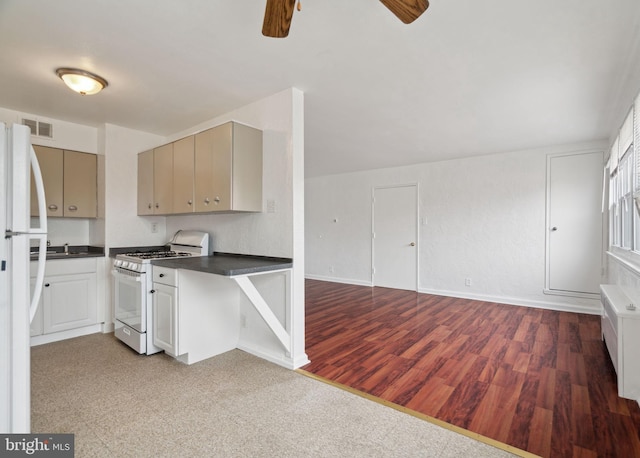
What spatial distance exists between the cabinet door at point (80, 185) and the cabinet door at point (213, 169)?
1.57 m

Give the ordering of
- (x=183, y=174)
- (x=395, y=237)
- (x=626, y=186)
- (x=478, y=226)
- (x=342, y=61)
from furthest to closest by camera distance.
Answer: (x=395, y=237)
(x=478, y=226)
(x=183, y=174)
(x=626, y=186)
(x=342, y=61)

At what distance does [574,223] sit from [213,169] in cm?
465

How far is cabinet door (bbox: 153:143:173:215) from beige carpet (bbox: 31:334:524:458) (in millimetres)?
1563

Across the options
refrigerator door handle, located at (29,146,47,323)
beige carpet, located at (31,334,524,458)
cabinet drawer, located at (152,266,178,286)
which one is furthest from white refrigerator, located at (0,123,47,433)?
cabinet drawer, located at (152,266,178,286)

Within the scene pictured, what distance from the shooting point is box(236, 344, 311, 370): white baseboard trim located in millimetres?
2676

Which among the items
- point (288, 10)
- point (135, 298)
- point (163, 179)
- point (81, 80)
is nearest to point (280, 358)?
point (135, 298)

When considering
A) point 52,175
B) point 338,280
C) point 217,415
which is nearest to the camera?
point 217,415

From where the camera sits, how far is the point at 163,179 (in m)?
3.51

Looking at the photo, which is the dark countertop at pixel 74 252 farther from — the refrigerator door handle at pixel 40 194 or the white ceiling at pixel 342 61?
the refrigerator door handle at pixel 40 194

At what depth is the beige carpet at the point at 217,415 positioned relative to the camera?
171 cm

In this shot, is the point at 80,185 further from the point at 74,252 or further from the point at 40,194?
the point at 40,194

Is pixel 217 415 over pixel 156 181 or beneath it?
beneath

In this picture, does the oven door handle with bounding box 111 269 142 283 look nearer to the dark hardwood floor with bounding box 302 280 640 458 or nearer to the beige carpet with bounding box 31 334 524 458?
the beige carpet with bounding box 31 334 524 458

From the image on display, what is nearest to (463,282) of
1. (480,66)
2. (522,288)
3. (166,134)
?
(522,288)
